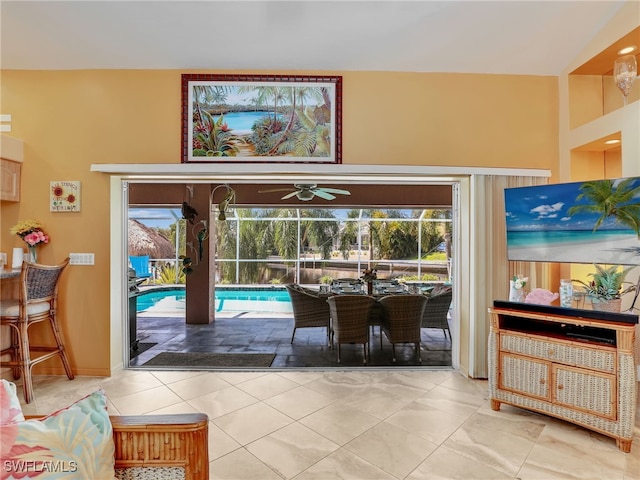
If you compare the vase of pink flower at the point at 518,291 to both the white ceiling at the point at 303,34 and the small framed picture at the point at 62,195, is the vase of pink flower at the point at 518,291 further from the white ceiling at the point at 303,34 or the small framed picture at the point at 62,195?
the small framed picture at the point at 62,195

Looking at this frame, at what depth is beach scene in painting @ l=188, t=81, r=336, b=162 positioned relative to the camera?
3355mm

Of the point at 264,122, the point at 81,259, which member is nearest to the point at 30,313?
the point at 81,259

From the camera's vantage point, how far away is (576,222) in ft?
8.68

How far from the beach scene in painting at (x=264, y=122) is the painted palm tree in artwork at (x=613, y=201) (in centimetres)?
229

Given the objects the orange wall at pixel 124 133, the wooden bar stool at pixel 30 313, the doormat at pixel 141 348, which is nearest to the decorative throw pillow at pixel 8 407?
the wooden bar stool at pixel 30 313

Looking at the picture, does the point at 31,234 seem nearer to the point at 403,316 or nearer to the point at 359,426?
the point at 359,426

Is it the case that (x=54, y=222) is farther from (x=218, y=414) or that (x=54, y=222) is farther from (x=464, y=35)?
(x=464, y=35)

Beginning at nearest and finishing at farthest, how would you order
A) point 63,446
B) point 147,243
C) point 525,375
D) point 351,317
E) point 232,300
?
point 63,446 → point 525,375 → point 351,317 → point 232,300 → point 147,243

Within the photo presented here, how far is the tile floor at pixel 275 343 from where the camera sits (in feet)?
12.7

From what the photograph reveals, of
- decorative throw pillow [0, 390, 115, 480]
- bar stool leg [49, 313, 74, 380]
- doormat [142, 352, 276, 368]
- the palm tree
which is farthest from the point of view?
the palm tree

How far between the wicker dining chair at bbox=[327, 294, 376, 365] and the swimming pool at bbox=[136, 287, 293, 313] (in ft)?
11.2

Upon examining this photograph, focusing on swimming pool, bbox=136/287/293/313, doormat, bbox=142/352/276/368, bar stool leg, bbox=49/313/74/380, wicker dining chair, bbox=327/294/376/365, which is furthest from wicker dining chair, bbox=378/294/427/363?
swimming pool, bbox=136/287/293/313

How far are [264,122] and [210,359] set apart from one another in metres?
2.93

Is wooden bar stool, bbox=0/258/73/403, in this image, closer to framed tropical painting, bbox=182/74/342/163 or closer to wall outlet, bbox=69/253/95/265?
wall outlet, bbox=69/253/95/265
